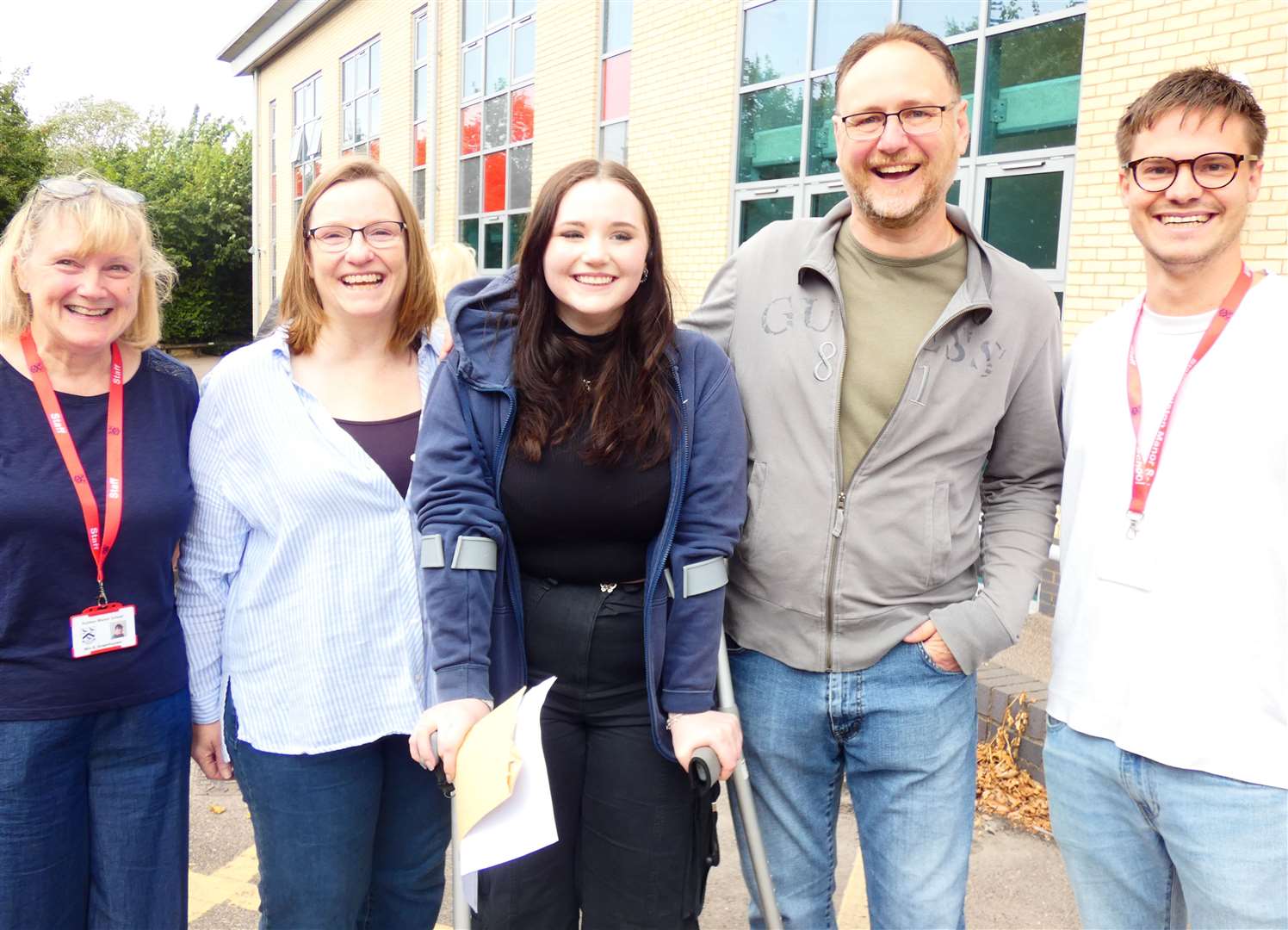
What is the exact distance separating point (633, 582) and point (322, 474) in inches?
30.6

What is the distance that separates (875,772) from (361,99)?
71.1 feet

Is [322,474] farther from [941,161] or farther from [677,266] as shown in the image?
[677,266]

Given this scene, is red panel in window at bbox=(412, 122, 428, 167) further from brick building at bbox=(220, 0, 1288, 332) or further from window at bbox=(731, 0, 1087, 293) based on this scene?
window at bbox=(731, 0, 1087, 293)

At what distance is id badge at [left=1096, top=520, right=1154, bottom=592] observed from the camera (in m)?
2.07

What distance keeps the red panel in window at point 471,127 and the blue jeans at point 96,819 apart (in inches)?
583

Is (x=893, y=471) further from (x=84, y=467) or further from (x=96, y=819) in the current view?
(x=96, y=819)

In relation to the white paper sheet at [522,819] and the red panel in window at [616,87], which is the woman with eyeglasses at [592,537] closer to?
the white paper sheet at [522,819]

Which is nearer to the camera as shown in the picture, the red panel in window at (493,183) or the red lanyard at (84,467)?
the red lanyard at (84,467)

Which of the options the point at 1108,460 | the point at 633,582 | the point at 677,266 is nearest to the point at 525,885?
the point at 633,582

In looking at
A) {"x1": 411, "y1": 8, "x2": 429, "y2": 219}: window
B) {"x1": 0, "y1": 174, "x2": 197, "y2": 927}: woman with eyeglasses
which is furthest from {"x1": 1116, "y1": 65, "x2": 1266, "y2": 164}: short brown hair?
{"x1": 411, "y1": 8, "x2": 429, "y2": 219}: window

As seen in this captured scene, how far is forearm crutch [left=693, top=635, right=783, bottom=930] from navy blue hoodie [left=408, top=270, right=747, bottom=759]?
76 millimetres

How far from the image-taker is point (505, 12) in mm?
15055

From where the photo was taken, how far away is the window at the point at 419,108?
18047 mm

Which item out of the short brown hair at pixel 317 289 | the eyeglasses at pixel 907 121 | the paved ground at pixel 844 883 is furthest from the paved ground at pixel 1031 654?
the short brown hair at pixel 317 289
